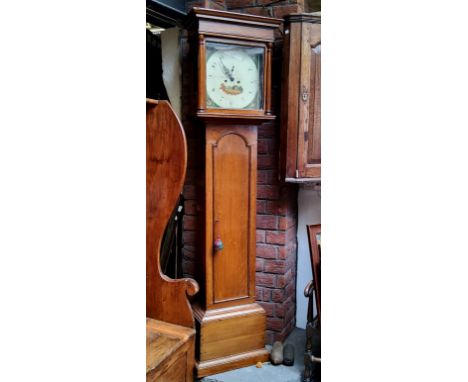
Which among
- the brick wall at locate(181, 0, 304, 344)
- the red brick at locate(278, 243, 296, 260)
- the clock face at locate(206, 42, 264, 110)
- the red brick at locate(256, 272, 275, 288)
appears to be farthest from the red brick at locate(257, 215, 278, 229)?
the clock face at locate(206, 42, 264, 110)

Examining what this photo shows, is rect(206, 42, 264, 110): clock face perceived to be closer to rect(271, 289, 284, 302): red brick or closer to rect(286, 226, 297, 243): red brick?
rect(286, 226, 297, 243): red brick

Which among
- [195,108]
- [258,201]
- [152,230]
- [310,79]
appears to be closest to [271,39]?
[310,79]

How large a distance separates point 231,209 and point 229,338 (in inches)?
22.9

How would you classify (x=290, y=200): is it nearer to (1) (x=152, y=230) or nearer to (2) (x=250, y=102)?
(2) (x=250, y=102)

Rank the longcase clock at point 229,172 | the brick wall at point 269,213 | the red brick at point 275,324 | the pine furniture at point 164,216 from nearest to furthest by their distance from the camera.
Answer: the pine furniture at point 164,216 < the longcase clock at point 229,172 < the brick wall at point 269,213 < the red brick at point 275,324

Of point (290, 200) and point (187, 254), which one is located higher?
point (290, 200)

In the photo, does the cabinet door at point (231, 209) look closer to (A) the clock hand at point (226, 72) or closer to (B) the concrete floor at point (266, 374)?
(A) the clock hand at point (226, 72)

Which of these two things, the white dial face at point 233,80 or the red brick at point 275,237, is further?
the red brick at point 275,237

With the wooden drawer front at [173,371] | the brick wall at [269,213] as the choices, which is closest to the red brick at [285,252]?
the brick wall at [269,213]

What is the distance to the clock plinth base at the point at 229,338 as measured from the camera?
1.75 meters

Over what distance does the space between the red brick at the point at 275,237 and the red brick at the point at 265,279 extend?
6.7 inches

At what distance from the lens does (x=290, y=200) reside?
2.00 m
